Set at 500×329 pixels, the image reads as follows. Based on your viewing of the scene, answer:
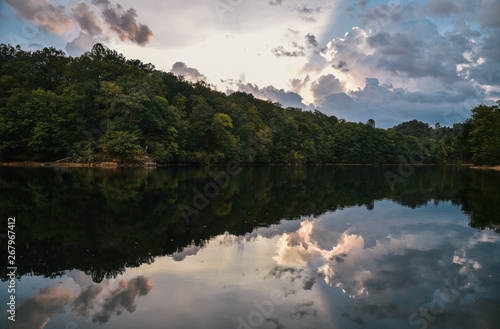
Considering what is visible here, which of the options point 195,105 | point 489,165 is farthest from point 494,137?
point 195,105

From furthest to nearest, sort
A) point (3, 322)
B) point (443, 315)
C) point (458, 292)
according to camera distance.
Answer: point (458, 292) < point (443, 315) < point (3, 322)

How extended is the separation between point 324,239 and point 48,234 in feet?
26.8

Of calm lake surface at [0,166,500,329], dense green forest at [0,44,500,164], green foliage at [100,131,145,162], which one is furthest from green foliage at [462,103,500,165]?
green foliage at [100,131,145,162]

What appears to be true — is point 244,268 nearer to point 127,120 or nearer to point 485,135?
point 127,120

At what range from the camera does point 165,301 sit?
536cm

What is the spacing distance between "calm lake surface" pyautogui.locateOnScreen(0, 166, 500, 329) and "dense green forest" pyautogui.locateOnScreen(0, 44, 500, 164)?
38.9m

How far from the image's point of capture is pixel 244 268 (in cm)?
712

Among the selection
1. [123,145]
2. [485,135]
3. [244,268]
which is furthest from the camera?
[485,135]

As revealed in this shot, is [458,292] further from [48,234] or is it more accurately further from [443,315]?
[48,234]

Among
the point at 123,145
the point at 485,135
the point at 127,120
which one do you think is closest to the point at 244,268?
the point at 123,145

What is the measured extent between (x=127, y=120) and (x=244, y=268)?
48.3 m

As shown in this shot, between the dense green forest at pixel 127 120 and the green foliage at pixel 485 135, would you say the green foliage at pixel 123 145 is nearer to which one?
the dense green forest at pixel 127 120

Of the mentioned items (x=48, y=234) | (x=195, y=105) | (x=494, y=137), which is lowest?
(x=48, y=234)

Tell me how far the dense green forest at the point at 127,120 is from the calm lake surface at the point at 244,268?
3892 centimetres
